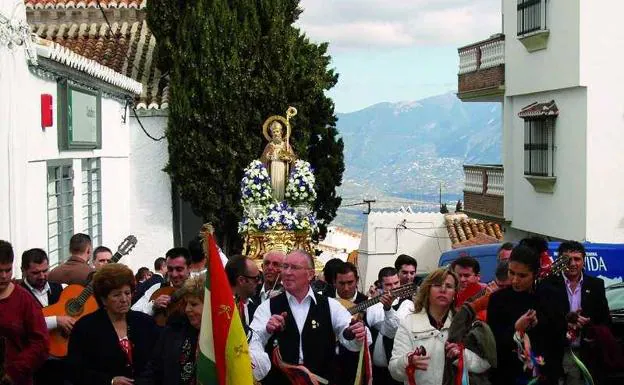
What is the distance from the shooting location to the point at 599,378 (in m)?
11.5

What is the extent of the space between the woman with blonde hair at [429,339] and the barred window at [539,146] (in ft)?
61.8

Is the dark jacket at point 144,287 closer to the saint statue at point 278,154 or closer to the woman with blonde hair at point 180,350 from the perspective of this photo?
the woman with blonde hair at point 180,350

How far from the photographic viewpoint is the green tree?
1057 inches

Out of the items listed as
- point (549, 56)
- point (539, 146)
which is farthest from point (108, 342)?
point (539, 146)

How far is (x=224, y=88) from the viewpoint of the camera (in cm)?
2697

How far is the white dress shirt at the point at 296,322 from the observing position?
916 centimetres

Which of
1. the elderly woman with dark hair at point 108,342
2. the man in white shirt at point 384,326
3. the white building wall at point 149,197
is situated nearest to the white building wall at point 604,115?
the white building wall at point 149,197

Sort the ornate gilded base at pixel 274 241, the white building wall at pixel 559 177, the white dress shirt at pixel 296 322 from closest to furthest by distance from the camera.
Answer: the white dress shirt at pixel 296 322 → the ornate gilded base at pixel 274 241 → the white building wall at pixel 559 177

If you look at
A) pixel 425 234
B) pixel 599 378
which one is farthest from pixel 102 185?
pixel 425 234

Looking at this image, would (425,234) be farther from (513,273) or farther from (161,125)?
(513,273)

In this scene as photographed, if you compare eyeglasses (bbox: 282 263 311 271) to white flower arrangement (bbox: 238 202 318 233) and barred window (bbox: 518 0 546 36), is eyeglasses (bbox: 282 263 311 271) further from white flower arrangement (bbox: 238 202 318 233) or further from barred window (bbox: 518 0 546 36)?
barred window (bbox: 518 0 546 36)

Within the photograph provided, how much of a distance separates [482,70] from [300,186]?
9.48 metres

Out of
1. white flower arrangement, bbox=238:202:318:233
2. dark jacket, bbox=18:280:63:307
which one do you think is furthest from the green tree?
dark jacket, bbox=18:280:63:307

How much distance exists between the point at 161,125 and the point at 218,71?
1717 mm
